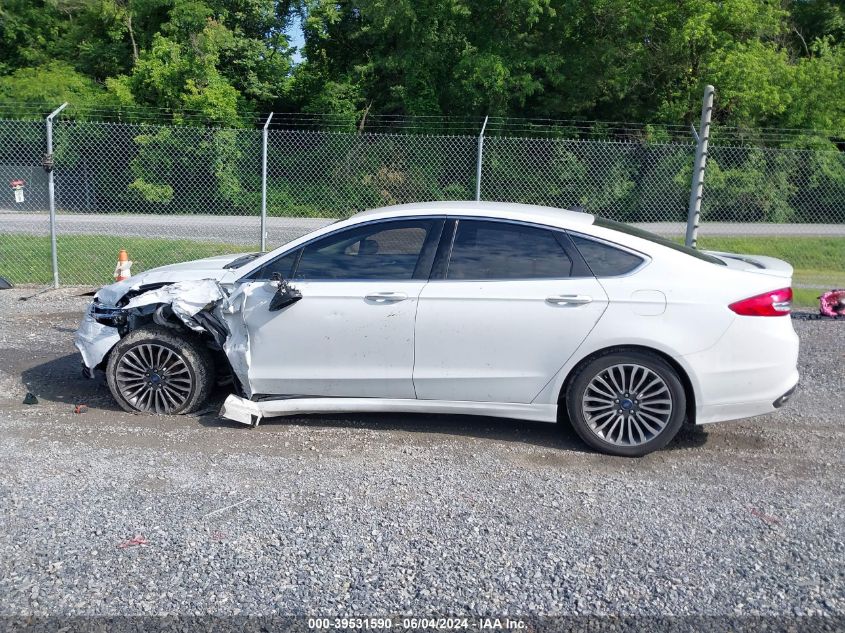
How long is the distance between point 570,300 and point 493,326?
1.77 feet

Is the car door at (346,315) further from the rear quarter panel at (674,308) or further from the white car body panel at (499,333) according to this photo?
the rear quarter panel at (674,308)

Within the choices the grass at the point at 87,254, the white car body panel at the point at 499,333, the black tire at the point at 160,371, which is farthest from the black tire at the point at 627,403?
the grass at the point at 87,254

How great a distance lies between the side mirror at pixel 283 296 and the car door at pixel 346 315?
0.03m

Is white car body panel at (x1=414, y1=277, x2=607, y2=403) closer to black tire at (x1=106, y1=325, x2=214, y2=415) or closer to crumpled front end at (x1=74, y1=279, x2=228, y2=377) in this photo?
crumpled front end at (x1=74, y1=279, x2=228, y2=377)

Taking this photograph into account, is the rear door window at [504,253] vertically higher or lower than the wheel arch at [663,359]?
higher

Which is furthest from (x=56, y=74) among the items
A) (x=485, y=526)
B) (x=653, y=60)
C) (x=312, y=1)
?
(x=485, y=526)

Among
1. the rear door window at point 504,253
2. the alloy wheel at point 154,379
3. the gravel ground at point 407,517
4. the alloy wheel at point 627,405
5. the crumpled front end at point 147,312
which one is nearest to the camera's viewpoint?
the gravel ground at point 407,517

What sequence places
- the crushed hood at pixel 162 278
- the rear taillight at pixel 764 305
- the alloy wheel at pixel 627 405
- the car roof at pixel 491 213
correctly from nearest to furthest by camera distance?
the rear taillight at pixel 764 305
the alloy wheel at pixel 627 405
the car roof at pixel 491 213
the crushed hood at pixel 162 278

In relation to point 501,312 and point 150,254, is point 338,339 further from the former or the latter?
point 150,254

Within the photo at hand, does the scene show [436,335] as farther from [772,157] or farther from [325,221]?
[772,157]

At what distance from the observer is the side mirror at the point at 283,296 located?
214 inches

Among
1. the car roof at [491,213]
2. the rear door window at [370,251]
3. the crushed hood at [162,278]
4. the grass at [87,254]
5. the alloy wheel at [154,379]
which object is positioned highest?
the car roof at [491,213]

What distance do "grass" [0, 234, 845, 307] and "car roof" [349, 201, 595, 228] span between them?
287 inches

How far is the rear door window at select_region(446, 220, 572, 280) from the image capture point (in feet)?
17.6
